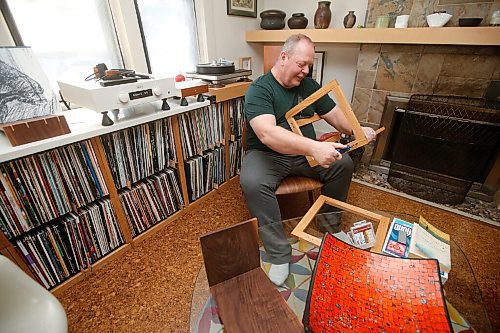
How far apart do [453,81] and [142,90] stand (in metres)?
2.07

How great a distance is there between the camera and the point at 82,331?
3.44 ft

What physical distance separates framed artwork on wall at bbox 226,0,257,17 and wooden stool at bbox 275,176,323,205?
1.53 m

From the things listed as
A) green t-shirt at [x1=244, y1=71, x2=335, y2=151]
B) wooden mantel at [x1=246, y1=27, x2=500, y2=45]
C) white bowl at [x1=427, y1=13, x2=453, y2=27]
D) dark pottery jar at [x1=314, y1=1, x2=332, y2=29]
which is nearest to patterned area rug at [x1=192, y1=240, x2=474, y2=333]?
green t-shirt at [x1=244, y1=71, x2=335, y2=151]

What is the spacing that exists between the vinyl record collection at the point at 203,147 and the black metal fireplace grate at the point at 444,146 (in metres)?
1.42

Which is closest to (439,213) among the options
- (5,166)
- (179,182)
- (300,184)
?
(300,184)

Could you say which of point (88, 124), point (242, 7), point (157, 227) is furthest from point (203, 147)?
point (242, 7)

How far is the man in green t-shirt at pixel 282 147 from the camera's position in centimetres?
113

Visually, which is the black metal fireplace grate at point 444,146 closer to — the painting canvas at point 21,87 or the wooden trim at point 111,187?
the wooden trim at point 111,187

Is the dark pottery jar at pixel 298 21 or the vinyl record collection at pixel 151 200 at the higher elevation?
the dark pottery jar at pixel 298 21

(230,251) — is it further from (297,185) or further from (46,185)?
(46,185)

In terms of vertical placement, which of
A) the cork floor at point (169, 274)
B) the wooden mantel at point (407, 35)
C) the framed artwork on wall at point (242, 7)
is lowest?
the cork floor at point (169, 274)

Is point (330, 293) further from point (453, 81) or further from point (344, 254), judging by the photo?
point (453, 81)

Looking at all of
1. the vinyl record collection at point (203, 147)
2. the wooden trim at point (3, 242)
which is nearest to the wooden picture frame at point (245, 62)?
the vinyl record collection at point (203, 147)

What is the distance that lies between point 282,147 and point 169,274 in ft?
2.91
